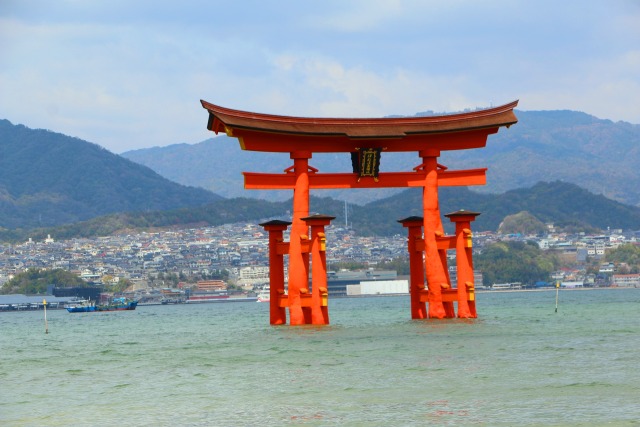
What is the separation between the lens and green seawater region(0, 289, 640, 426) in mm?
21234

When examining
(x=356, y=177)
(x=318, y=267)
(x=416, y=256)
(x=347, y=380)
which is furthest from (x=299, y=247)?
(x=347, y=380)

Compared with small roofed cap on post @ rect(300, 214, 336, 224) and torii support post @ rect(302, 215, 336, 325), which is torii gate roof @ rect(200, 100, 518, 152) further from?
torii support post @ rect(302, 215, 336, 325)

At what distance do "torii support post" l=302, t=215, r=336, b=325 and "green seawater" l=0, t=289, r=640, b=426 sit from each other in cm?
Result: 85

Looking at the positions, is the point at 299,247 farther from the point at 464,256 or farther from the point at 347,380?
the point at 347,380

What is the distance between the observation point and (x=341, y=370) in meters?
28.5

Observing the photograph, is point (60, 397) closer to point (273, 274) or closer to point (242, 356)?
point (242, 356)

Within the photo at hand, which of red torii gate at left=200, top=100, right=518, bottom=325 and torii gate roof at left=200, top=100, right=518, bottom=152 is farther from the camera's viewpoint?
red torii gate at left=200, top=100, right=518, bottom=325

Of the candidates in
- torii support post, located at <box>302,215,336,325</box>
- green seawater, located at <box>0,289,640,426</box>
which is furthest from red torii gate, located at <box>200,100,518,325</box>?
green seawater, located at <box>0,289,640,426</box>

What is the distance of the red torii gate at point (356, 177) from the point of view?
1635 inches

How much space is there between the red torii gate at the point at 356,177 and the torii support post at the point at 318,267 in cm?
4

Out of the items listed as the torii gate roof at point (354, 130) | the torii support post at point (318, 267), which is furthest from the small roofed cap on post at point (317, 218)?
the torii gate roof at point (354, 130)

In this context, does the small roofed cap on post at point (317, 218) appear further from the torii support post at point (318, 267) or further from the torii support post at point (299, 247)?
the torii support post at point (299, 247)

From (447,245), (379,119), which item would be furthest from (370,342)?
(379,119)

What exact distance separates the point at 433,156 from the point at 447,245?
3.64 m
